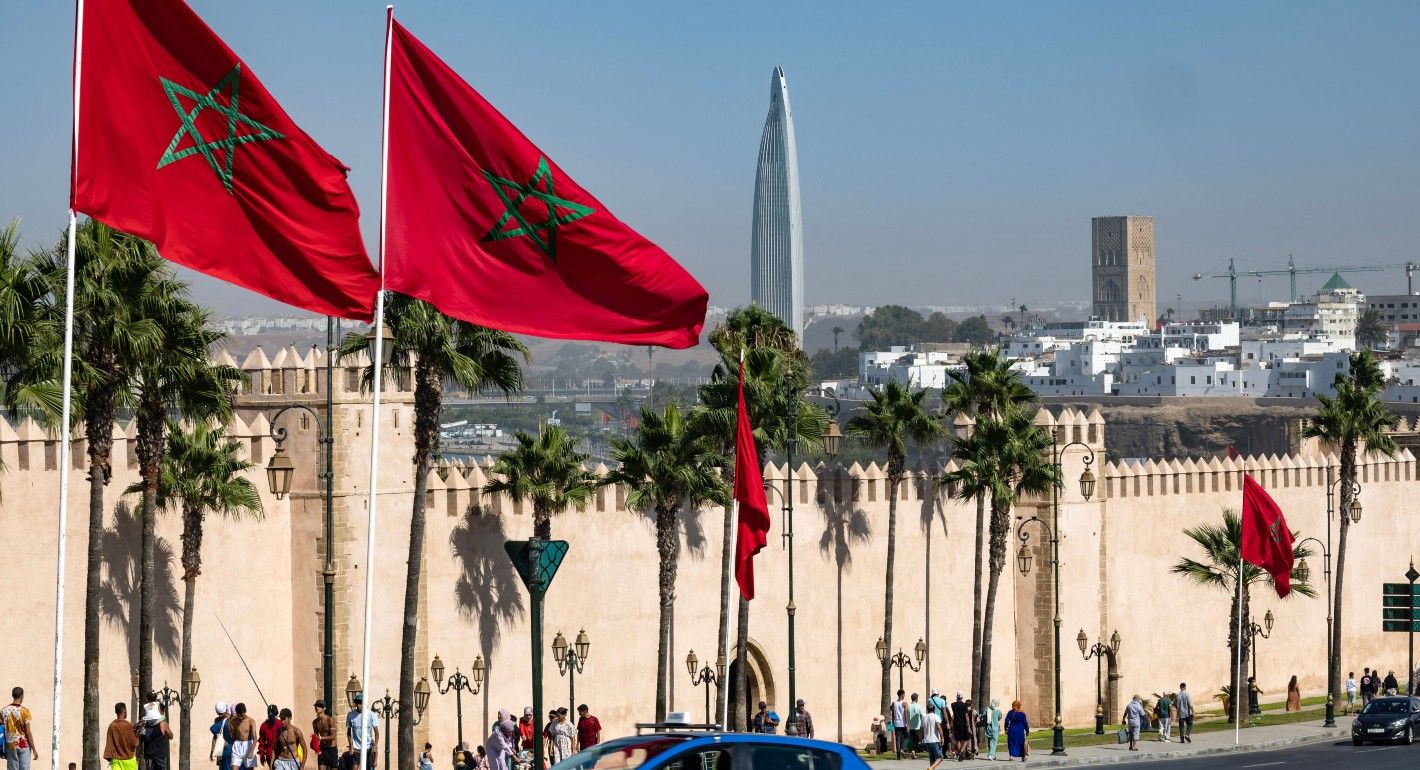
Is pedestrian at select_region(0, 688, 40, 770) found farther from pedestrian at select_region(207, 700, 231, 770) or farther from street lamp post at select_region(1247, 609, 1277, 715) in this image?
street lamp post at select_region(1247, 609, 1277, 715)

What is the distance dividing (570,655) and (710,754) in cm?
2161

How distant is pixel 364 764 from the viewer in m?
14.6

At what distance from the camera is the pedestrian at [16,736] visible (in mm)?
25234

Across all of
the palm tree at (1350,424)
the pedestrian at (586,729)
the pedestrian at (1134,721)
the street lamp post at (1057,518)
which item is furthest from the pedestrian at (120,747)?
the palm tree at (1350,424)

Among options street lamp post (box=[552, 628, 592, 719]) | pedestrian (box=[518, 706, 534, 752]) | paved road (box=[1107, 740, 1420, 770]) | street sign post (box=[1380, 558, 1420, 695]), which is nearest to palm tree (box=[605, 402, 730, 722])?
street lamp post (box=[552, 628, 592, 719])

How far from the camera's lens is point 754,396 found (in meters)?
37.3

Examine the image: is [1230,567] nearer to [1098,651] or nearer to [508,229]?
[1098,651]

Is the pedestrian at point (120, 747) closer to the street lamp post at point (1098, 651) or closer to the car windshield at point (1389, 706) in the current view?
the car windshield at point (1389, 706)

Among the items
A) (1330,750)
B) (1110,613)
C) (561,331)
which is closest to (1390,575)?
(1110,613)

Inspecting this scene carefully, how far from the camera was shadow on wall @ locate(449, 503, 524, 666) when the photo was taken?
35.6 meters

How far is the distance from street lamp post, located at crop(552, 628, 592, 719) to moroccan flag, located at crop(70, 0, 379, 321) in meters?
22.9

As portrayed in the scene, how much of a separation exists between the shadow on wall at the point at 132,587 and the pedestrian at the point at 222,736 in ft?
4.78

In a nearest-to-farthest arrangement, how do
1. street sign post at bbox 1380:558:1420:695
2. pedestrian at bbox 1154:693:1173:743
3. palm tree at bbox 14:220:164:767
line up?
1. palm tree at bbox 14:220:164:767
2. pedestrian at bbox 1154:693:1173:743
3. street sign post at bbox 1380:558:1420:695

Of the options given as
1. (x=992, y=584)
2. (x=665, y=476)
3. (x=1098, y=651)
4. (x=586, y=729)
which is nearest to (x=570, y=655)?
(x=665, y=476)
